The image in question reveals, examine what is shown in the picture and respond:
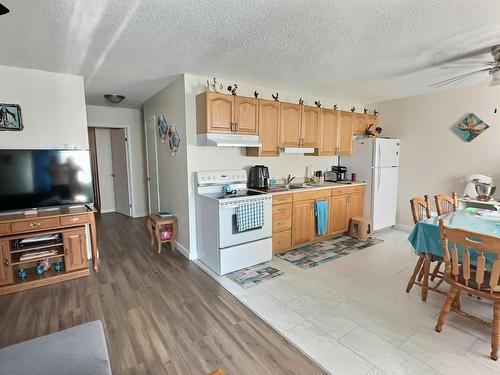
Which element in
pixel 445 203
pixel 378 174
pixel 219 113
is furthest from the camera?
pixel 378 174

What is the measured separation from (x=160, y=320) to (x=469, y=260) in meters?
2.50

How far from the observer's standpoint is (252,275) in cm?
315

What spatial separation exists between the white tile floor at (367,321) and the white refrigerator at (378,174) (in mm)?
1477

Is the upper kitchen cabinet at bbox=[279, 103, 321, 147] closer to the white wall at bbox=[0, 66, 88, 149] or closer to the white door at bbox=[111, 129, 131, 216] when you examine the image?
the white wall at bbox=[0, 66, 88, 149]

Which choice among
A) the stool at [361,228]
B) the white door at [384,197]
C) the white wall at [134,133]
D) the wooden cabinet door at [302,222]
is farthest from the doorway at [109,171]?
the white door at [384,197]

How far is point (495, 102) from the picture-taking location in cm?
385

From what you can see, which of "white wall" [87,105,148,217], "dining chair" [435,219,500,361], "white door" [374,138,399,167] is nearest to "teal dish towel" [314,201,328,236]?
"white door" [374,138,399,167]

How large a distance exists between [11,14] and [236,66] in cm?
191

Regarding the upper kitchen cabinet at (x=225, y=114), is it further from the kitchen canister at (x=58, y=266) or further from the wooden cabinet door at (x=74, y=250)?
the kitchen canister at (x=58, y=266)

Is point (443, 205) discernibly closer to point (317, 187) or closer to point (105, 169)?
point (317, 187)

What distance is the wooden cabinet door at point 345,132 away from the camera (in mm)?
4648

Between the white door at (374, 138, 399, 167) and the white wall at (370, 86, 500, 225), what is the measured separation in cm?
22

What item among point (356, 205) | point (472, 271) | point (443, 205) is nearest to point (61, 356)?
point (472, 271)

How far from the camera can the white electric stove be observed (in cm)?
312
